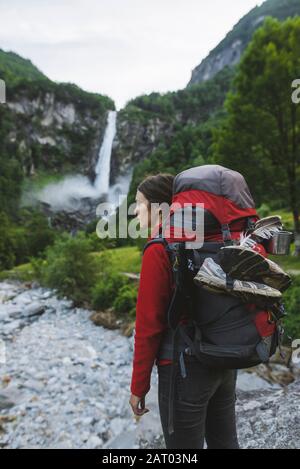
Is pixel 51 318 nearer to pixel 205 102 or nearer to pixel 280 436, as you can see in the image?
pixel 280 436

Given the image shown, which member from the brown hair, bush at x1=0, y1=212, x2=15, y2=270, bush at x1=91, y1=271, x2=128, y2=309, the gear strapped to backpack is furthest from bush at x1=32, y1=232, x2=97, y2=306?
bush at x1=0, y1=212, x2=15, y2=270

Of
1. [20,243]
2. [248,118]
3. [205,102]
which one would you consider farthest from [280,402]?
[205,102]

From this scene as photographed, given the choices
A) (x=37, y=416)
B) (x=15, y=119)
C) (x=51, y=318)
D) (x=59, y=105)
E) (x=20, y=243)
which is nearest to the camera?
(x=37, y=416)

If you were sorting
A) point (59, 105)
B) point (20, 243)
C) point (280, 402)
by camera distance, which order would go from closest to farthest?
point (280, 402)
point (20, 243)
point (59, 105)

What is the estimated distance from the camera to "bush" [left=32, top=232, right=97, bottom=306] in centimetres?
1388

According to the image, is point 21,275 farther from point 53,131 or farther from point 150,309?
point 53,131

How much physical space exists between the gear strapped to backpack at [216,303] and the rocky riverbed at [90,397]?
2.57 metres

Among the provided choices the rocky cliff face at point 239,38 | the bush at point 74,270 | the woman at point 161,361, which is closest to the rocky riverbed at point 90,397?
the woman at point 161,361

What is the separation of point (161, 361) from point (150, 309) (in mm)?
354

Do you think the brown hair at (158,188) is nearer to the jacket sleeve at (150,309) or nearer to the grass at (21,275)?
the jacket sleeve at (150,309)

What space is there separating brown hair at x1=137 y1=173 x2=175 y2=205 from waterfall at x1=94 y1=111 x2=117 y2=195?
228 feet

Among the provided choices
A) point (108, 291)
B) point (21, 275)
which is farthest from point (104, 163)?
point (108, 291)

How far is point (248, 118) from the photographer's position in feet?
41.1

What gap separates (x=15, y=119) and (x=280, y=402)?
268ft
